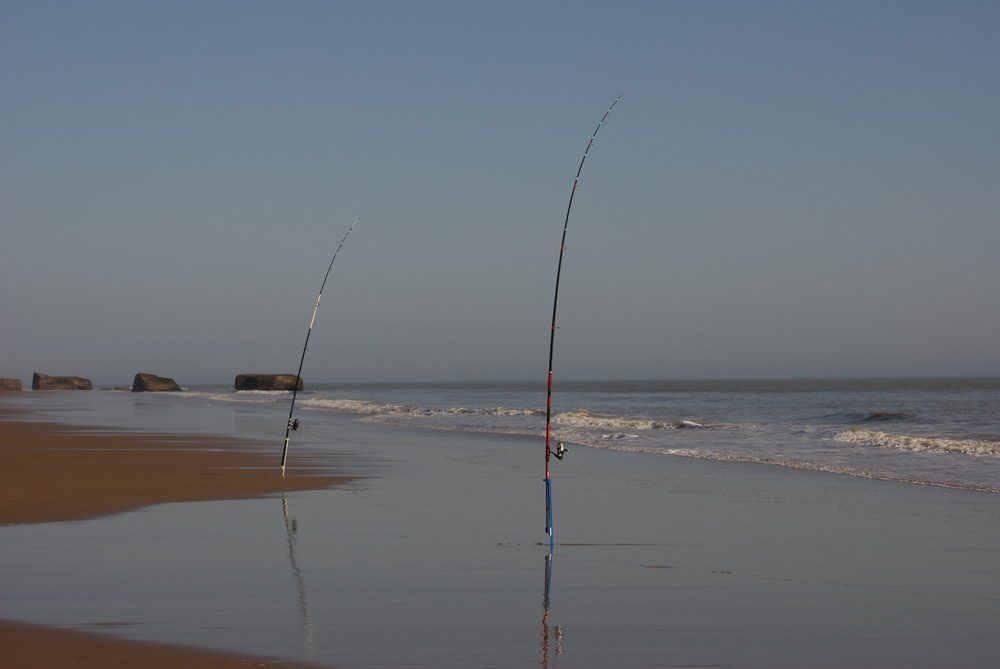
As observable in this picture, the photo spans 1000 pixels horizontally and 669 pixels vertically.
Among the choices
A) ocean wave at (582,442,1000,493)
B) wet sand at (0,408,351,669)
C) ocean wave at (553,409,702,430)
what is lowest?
wet sand at (0,408,351,669)

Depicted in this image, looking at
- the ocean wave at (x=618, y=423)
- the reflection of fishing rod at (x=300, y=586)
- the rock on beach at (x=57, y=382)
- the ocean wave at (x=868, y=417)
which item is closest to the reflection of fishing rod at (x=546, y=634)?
the reflection of fishing rod at (x=300, y=586)

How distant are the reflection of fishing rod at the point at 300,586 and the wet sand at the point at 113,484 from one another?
351 millimetres

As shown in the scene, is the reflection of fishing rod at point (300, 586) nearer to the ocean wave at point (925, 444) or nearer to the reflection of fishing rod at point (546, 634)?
the reflection of fishing rod at point (546, 634)

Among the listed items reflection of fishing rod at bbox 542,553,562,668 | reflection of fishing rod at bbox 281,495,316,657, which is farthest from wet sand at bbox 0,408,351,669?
reflection of fishing rod at bbox 542,553,562,668

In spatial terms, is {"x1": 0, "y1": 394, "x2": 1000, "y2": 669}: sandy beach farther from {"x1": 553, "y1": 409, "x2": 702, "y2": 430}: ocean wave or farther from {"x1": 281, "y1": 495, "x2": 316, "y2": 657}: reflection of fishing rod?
{"x1": 553, "y1": 409, "x2": 702, "y2": 430}: ocean wave

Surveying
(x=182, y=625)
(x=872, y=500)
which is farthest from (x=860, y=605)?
(x=872, y=500)

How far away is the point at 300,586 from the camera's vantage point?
5.49m

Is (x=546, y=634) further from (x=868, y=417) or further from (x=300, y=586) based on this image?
(x=868, y=417)

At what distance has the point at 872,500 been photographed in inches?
388

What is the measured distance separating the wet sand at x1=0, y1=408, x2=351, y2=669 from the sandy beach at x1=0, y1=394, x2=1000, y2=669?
0.11 ft

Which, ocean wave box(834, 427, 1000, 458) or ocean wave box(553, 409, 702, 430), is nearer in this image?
ocean wave box(834, 427, 1000, 458)

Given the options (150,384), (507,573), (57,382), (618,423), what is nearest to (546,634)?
(507,573)

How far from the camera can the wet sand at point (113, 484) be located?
4.07 metres

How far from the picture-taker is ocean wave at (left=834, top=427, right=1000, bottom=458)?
15.8m
